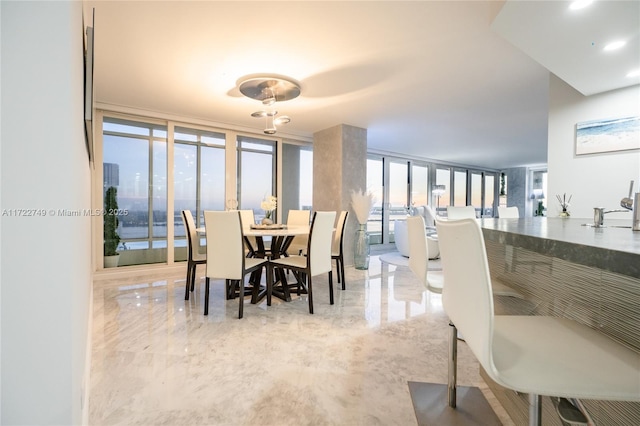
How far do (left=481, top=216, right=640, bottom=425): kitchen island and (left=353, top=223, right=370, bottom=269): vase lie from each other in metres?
3.42

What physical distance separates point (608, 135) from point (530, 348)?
319 centimetres

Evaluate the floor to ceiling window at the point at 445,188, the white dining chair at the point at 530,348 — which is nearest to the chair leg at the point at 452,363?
the white dining chair at the point at 530,348

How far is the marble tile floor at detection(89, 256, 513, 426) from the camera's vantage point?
149 cm

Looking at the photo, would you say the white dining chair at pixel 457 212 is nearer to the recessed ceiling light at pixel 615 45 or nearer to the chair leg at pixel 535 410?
the recessed ceiling light at pixel 615 45

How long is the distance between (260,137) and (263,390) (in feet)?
15.2

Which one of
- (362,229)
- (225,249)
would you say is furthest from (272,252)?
(362,229)

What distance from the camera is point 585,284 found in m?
1.04

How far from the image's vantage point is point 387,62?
2867 millimetres

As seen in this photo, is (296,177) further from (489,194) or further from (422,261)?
(489,194)

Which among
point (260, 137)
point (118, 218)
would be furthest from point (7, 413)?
point (260, 137)

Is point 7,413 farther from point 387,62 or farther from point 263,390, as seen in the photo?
point 387,62

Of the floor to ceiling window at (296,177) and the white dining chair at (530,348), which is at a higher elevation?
the floor to ceiling window at (296,177)

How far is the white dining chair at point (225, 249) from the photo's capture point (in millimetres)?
2719

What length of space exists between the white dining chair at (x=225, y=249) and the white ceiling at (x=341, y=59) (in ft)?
4.97
